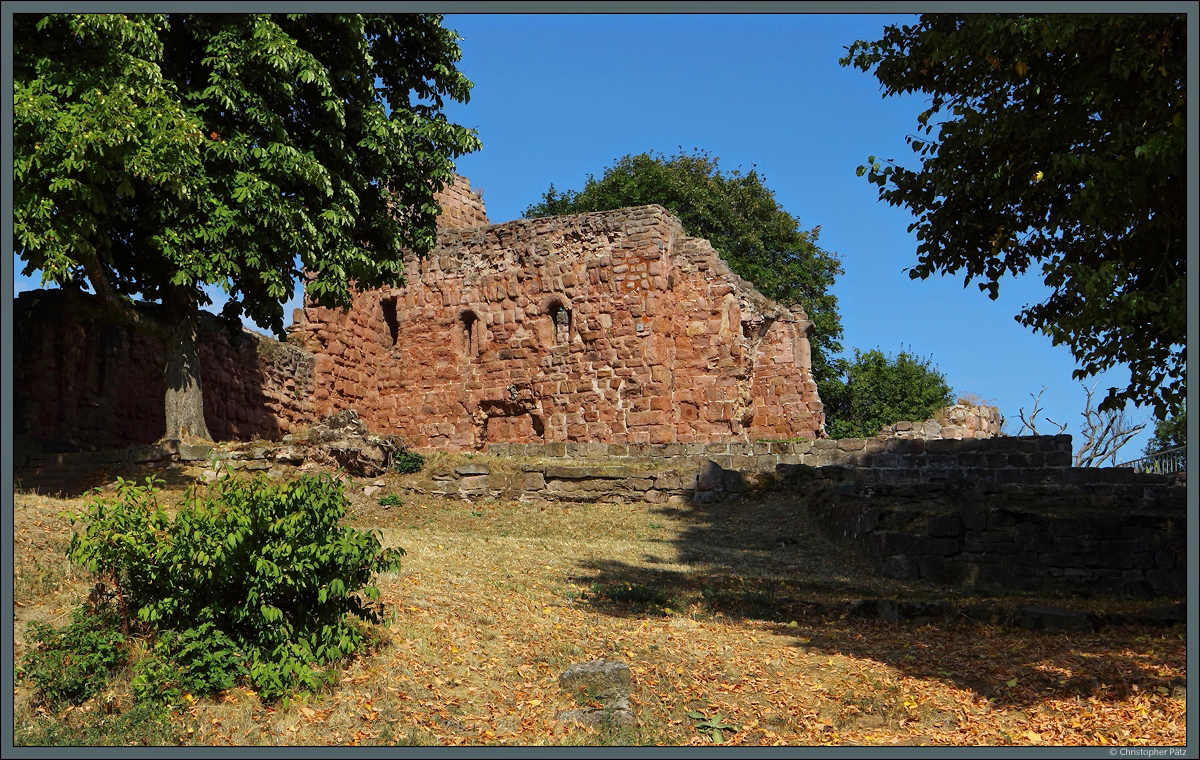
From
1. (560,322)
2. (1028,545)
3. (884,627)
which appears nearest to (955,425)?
(560,322)

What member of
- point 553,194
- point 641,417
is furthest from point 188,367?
point 553,194

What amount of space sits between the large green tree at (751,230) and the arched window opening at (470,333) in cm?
1079

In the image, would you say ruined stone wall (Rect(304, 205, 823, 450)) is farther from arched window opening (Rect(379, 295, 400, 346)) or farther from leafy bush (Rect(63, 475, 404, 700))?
leafy bush (Rect(63, 475, 404, 700))

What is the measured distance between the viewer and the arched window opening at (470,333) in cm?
2567

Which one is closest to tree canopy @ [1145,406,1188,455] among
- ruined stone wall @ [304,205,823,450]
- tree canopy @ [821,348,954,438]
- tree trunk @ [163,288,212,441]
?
tree canopy @ [821,348,954,438]

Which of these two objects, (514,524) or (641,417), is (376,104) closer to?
(514,524)

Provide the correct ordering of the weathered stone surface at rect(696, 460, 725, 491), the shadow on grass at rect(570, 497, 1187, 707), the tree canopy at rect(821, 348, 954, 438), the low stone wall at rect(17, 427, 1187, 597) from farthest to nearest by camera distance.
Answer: the tree canopy at rect(821, 348, 954, 438), the weathered stone surface at rect(696, 460, 725, 491), the low stone wall at rect(17, 427, 1187, 597), the shadow on grass at rect(570, 497, 1187, 707)

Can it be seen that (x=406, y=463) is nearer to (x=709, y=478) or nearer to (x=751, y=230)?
(x=709, y=478)

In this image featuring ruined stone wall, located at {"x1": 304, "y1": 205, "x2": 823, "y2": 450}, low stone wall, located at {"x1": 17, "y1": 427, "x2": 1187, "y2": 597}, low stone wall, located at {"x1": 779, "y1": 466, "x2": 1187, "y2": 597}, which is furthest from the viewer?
ruined stone wall, located at {"x1": 304, "y1": 205, "x2": 823, "y2": 450}

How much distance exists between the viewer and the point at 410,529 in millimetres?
14789

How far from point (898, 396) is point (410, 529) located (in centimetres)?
2669

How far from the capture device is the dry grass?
23.4 feet

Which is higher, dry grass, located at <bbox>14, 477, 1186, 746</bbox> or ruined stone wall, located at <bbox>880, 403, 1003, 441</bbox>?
ruined stone wall, located at <bbox>880, 403, 1003, 441</bbox>

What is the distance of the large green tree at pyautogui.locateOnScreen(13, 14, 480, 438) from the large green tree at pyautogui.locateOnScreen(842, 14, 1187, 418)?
23.5ft
